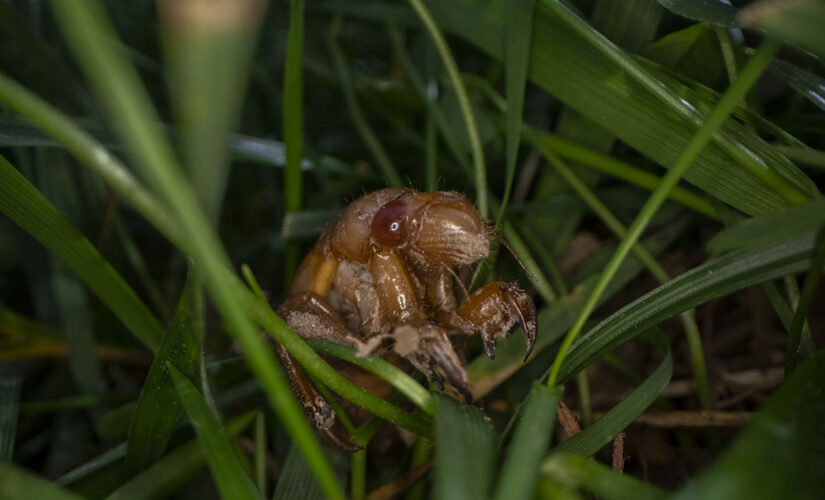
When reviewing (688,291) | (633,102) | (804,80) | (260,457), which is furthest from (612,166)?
(260,457)

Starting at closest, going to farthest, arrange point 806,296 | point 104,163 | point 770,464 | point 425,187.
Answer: point 770,464 < point 104,163 < point 806,296 < point 425,187

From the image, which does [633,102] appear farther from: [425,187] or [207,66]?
[207,66]

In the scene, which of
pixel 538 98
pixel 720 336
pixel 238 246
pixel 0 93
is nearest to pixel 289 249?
pixel 238 246

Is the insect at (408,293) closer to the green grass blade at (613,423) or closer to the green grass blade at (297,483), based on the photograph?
the green grass blade at (297,483)

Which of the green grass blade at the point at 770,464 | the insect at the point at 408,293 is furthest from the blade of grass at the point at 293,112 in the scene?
the green grass blade at the point at 770,464

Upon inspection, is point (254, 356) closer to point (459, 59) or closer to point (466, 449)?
point (466, 449)

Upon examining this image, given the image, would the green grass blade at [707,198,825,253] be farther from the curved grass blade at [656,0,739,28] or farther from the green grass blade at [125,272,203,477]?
the green grass blade at [125,272,203,477]

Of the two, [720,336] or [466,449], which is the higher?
[466,449]
